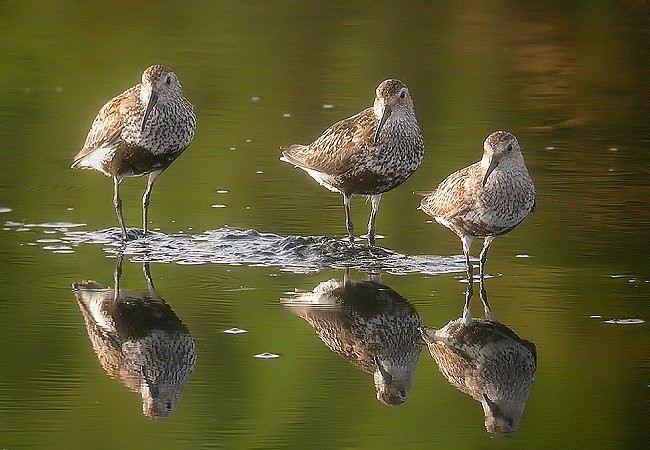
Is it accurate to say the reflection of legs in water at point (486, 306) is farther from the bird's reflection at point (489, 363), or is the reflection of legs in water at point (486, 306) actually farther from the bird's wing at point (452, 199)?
the bird's wing at point (452, 199)

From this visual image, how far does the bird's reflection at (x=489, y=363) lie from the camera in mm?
7180

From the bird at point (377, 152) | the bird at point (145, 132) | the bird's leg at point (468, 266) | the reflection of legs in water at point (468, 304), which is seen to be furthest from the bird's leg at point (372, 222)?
the bird at point (145, 132)

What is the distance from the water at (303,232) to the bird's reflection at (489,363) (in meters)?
0.08

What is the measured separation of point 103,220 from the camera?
1141cm

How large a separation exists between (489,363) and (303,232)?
3.29m

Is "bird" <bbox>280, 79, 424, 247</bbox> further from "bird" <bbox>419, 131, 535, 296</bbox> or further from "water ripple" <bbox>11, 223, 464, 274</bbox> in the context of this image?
"bird" <bbox>419, 131, 535, 296</bbox>

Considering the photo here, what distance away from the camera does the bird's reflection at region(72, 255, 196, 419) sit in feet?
24.3

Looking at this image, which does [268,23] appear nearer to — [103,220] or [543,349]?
[103,220]

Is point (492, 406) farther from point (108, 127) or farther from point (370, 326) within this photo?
point (108, 127)

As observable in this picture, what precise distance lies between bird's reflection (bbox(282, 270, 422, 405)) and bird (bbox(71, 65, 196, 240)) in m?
2.13

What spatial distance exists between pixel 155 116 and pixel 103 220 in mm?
984

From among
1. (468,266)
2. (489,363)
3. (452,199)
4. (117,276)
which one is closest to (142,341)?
(117,276)

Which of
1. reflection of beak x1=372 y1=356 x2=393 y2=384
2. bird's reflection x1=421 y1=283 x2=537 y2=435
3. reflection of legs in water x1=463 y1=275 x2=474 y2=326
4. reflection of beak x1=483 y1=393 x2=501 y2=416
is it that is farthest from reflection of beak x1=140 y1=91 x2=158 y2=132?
reflection of beak x1=483 y1=393 x2=501 y2=416

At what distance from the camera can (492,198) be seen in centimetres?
934
